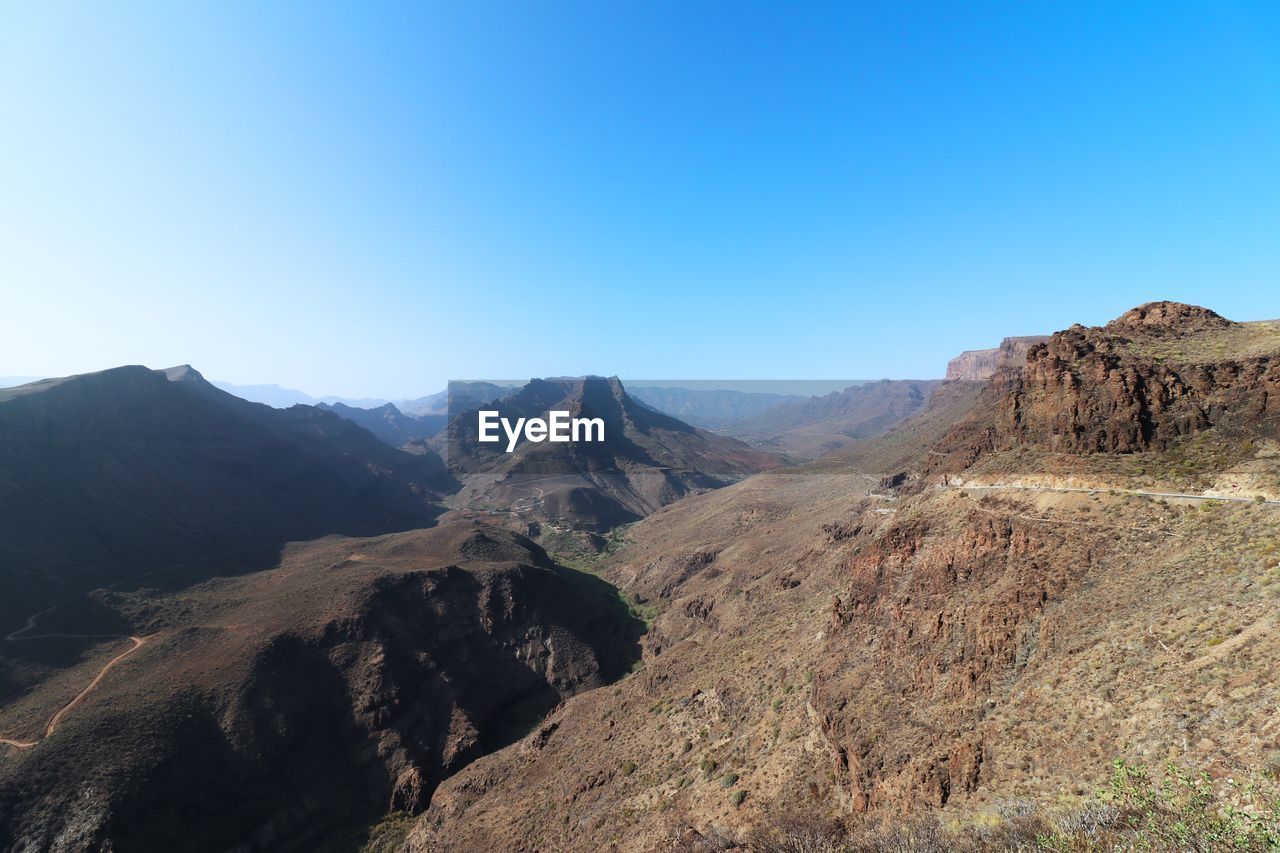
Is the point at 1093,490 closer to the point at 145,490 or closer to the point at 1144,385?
the point at 1144,385

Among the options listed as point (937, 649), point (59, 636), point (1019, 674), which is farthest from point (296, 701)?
point (1019, 674)

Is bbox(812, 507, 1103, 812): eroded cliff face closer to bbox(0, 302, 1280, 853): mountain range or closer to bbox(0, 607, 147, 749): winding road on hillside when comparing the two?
bbox(0, 302, 1280, 853): mountain range

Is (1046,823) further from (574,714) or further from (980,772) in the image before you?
(574,714)

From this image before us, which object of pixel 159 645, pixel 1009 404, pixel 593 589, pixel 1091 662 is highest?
pixel 1009 404

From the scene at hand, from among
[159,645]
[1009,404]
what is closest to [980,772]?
[1009,404]

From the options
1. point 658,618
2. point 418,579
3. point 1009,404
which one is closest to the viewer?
point 1009,404

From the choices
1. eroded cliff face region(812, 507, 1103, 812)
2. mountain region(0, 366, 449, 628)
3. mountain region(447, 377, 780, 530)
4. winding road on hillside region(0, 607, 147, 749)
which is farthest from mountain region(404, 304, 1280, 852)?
mountain region(447, 377, 780, 530)

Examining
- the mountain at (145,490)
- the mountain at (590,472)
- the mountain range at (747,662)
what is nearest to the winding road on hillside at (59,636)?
the mountain range at (747,662)
